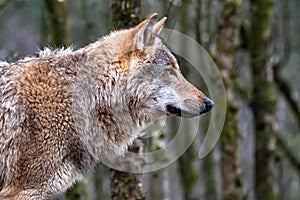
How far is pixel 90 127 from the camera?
25.9 feet

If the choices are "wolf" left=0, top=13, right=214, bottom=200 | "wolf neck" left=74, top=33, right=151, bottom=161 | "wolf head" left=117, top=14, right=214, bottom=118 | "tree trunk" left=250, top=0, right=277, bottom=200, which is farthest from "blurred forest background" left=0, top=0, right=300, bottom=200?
"wolf head" left=117, top=14, right=214, bottom=118

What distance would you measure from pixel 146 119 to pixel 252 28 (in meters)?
6.91

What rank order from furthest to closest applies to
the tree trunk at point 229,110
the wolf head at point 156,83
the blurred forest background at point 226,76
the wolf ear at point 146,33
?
the tree trunk at point 229,110 → the blurred forest background at point 226,76 → the wolf head at point 156,83 → the wolf ear at point 146,33

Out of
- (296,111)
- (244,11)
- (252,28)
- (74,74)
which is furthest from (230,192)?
(244,11)

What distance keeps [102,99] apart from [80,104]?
0.29 metres

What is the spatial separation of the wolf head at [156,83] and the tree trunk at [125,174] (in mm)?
1078

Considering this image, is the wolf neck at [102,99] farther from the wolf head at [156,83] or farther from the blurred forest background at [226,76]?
the blurred forest background at [226,76]

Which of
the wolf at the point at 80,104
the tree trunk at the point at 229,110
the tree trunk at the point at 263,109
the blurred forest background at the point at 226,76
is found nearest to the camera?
the wolf at the point at 80,104

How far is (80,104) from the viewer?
25.6 ft

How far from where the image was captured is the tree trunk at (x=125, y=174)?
8938mm

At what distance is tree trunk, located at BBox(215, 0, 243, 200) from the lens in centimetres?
1283

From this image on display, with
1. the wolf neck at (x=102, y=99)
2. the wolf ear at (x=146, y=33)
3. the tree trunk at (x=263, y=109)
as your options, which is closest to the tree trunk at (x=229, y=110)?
the tree trunk at (x=263, y=109)

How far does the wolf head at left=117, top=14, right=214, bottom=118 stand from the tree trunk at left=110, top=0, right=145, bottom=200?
108 cm

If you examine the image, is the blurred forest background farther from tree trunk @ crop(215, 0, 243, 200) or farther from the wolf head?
the wolf head
